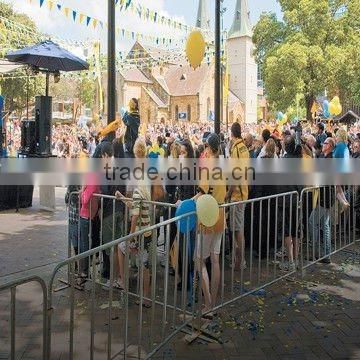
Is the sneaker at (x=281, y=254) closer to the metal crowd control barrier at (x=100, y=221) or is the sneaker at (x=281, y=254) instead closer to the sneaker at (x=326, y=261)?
the sneaker at (x=326, y=261)

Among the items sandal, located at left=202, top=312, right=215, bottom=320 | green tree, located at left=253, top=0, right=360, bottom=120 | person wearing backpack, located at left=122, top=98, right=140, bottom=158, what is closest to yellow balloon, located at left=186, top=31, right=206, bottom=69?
person wearing backpack, located at left=122, top=98, right=140, bottom=158

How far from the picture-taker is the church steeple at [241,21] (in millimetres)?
84000

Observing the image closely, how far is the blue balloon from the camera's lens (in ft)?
13.9

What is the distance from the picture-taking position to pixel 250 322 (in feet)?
15.3

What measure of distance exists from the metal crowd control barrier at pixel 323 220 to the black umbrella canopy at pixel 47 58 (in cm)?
599

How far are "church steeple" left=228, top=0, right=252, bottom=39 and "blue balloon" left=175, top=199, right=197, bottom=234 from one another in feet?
279

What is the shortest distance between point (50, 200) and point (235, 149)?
18.9ft

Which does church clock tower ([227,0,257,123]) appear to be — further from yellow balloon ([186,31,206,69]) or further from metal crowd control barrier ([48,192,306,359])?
metal crowd control barrier ([48,192,306,359])

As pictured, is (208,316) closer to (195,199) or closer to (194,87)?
(195,199)

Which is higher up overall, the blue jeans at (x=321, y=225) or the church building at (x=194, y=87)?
the church building at (x=194, y=87)

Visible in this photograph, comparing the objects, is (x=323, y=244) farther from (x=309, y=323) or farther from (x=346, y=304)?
(x=309, y=323)

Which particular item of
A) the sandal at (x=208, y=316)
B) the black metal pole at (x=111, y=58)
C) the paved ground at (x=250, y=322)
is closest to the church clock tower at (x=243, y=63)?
the black metal pole at (x=111, y=58)

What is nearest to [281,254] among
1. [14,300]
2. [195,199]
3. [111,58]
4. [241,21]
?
[195,199]

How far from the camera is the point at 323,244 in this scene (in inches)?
262
